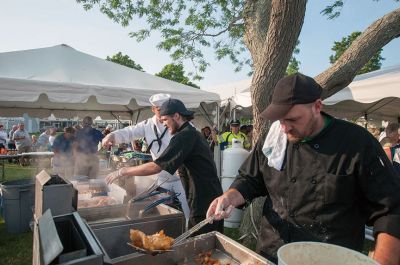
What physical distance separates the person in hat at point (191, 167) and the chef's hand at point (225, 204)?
0.70 meters

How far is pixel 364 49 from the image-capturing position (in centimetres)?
323

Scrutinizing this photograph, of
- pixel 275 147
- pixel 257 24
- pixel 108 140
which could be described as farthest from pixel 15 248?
pixel 257 24

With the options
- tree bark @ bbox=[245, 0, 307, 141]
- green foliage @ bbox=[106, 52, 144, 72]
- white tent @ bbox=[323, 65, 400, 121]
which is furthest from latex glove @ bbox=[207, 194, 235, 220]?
green foliage @ bbox=[106, 52, 144, 72]

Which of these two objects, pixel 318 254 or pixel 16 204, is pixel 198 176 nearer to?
pixel 318 254

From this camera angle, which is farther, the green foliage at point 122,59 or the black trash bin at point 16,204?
the green foliage at point 122,59

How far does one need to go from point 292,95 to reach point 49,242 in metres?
1.09

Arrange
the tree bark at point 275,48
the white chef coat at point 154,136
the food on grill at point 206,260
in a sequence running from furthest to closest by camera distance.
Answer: the tree bark at point 275,48 → the white chef coat at point 154,136 → the food on grill at point 206,260

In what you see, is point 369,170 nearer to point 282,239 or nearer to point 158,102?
point 282,239

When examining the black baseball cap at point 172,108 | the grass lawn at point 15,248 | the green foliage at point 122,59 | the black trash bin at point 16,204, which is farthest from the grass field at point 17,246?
the green foliage at point 122,59

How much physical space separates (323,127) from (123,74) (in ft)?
18.9

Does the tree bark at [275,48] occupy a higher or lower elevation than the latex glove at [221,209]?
higher

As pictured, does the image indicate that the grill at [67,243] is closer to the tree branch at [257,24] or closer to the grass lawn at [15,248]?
the grass lawn at [15,248]

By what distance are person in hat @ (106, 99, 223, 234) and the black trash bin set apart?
2.75 m

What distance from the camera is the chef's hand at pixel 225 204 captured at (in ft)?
4.76
